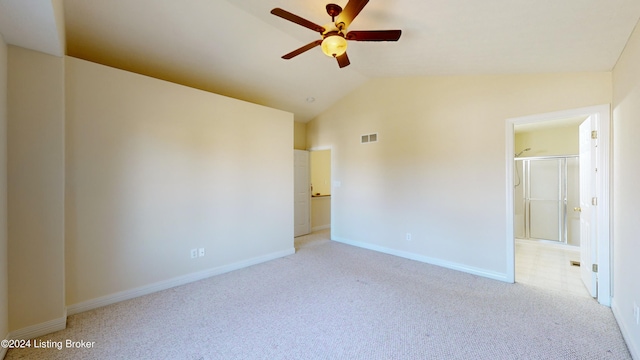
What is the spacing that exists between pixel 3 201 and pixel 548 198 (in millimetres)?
7871

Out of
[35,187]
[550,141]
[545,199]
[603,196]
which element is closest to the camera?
[35,187]

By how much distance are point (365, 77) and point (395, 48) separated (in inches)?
61.8

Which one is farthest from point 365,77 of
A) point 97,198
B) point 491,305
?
point 97,198

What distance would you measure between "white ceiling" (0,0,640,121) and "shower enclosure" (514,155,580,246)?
11.1ft

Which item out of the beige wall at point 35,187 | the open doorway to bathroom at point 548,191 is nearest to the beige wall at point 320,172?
the open doorway to bathroom at point 548,191

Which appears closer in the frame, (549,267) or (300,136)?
(549,267)

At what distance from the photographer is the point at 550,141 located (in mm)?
5129

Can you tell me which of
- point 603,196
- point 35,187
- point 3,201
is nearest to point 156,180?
point 35,187

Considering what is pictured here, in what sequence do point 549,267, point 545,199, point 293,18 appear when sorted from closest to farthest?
point 293,18
point 549,267
point 545,199

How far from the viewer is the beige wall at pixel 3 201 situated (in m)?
1.89

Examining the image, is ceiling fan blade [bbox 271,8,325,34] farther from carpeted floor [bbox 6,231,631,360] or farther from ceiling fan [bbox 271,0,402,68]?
carpeted floor [bbox 6,231,631,360]

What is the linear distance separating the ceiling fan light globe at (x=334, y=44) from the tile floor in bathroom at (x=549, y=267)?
3548mm

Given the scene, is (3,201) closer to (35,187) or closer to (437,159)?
(35,187)

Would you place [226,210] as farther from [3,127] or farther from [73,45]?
[73,45]
